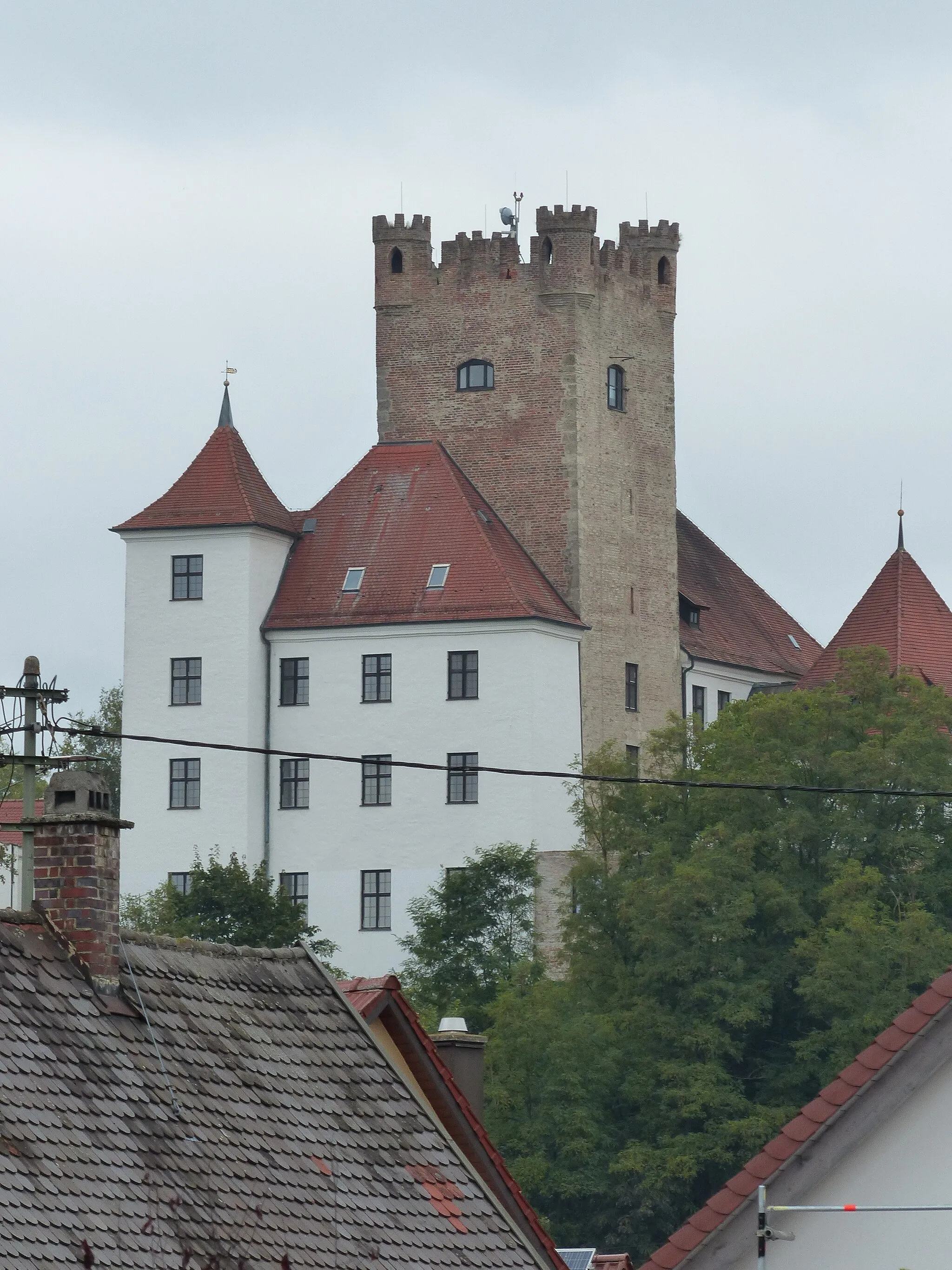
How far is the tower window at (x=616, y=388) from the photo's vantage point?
76875 millimetres

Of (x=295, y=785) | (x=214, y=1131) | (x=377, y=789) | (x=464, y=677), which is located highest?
(x=464, y=677)

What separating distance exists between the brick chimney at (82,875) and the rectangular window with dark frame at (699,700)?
2353 inches

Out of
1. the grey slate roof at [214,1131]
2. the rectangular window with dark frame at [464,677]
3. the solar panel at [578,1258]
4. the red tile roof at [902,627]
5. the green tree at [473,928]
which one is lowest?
the solar panel at [578,1258]

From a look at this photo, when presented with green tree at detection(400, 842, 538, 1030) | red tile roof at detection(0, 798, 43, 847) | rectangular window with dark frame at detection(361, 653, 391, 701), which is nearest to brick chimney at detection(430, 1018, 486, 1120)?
green tree at detection(400, 842, 538, 1030)

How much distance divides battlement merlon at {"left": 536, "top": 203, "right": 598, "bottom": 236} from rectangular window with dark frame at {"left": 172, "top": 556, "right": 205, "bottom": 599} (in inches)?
448

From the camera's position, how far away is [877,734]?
69.1 meters

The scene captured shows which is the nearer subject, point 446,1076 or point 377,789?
point 446,1076

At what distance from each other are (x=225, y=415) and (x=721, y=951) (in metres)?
19.5

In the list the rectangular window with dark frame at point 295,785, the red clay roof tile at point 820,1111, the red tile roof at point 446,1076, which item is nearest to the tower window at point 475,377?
the rectangular window with dark frame at point 295,785

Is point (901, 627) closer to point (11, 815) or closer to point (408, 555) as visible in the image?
point (408, 555)

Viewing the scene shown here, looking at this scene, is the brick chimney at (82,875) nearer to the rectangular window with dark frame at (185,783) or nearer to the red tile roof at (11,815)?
the rectangular window with dark frame at (185,783)

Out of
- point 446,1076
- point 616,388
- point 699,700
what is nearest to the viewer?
point 446,1076

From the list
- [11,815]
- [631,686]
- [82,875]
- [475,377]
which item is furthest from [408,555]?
[82,875]

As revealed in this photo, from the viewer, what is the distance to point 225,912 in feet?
224
